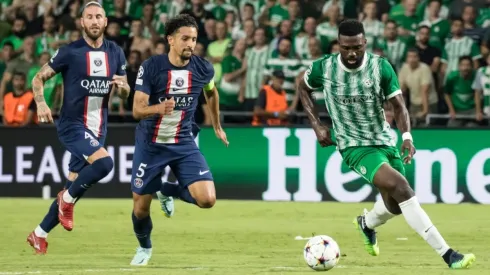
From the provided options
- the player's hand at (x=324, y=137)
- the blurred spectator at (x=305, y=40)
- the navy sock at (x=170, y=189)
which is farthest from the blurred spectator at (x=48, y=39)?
the player's hand at (x=324, y=137)

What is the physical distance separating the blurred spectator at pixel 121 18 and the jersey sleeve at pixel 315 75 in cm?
987

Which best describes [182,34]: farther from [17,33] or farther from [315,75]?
[17,33]

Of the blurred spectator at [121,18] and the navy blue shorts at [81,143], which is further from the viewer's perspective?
the blurred spectator at [121,18]

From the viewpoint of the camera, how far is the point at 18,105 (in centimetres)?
1928

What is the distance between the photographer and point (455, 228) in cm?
1466

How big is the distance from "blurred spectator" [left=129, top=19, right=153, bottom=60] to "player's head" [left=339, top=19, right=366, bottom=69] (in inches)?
387

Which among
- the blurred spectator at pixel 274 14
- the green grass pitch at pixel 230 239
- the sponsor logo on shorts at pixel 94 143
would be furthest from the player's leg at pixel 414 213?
the blurred spectator at pixel 274 14

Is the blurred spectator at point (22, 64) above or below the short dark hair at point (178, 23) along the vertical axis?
below

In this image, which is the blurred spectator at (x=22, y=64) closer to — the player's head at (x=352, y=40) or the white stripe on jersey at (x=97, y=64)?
the white stripe on jersey at (x=97, y=64)

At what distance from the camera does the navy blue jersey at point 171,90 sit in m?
10.5

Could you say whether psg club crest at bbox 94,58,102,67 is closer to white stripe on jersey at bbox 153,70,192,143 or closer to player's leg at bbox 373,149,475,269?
white stripe on jersey at bbox 153,70,192,143

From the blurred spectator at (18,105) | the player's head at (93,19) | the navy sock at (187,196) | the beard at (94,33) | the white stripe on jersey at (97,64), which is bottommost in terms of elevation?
the blurred spectator at (18,105)

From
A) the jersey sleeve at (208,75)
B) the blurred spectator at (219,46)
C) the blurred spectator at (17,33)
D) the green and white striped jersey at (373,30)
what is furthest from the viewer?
the blurred spectator at (17,33)

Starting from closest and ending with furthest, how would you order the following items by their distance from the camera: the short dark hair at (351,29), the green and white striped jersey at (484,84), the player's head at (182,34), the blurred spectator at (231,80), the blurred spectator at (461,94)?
the short dark hair at (351,29), the player's head at (182,34), the green and white striped jersey at (484,84), the blurred spectator at (461,94), the blurred spectator at (231,80)
